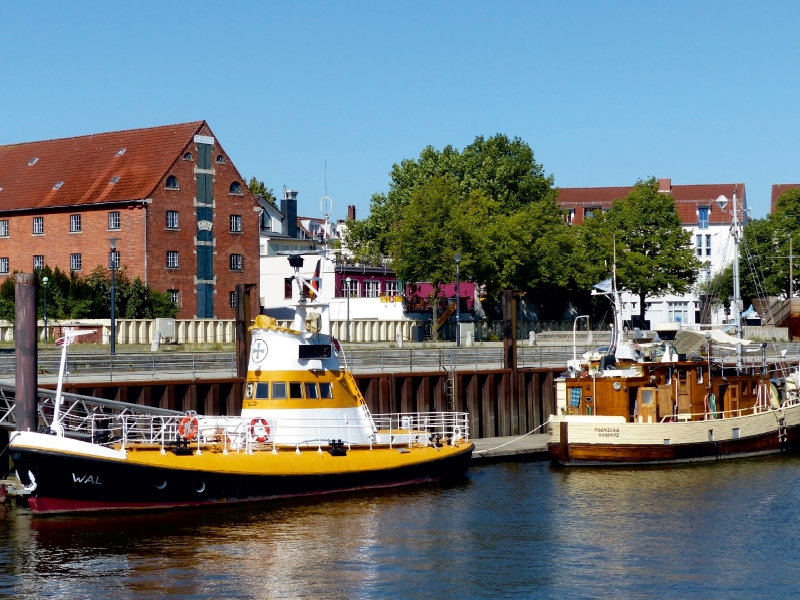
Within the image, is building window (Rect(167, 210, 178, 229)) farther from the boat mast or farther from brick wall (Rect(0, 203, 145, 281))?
the boat mast

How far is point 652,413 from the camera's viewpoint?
134 feet

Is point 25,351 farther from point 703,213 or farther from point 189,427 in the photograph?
point 703,213

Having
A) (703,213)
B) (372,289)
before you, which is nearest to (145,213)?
(372,289)

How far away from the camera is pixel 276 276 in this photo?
8375cm

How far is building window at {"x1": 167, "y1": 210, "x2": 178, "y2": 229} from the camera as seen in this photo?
2876 inches

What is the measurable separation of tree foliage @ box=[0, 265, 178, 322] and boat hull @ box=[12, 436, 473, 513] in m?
36.3

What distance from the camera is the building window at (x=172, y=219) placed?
7306 cm

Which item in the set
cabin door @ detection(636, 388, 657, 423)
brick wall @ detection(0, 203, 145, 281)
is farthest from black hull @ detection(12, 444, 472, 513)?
brick wall @ detection(0, 203, 145, 281)

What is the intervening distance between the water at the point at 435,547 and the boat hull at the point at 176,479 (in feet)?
1.37

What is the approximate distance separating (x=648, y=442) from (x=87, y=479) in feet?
62.8

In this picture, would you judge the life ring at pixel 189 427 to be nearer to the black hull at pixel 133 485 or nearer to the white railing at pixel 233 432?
the white railing at pixel 233 432

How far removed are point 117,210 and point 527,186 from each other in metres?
33.8

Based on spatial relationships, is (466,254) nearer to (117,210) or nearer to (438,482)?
(117,210)

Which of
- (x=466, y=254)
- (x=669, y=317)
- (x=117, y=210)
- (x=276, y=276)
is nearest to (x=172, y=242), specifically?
(x=117, y=210)
